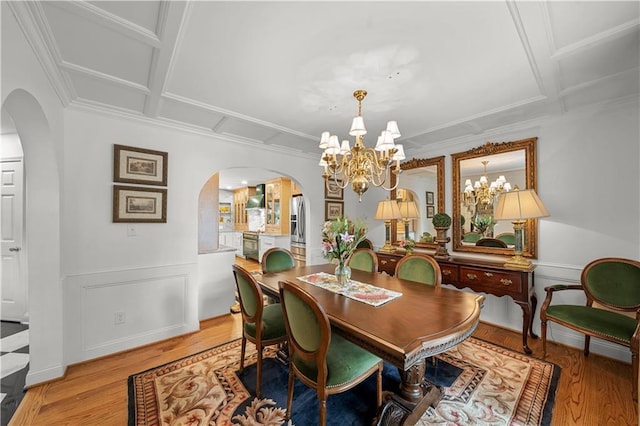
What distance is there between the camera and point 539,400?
6.19 feet

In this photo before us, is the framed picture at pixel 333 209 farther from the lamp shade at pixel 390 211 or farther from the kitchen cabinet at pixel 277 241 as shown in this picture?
the kitchen cabinet at pixel 277 241

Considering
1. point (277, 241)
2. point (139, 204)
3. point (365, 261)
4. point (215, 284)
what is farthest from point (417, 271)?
point (277, 241)

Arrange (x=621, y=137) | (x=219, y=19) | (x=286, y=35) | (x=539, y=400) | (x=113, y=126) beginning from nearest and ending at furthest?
(x=219, y=19) → (x=286, y=35) → (x=539, y=400) → (x=621, y=137) → (x=113, y=126)

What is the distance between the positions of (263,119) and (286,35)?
1.35 meters

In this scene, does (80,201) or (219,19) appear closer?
(219,19)

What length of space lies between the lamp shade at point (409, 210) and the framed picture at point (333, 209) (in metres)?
1.15

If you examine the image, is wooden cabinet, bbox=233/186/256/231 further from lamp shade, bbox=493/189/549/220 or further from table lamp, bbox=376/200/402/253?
lamp shade, bbox=493/189/549/220

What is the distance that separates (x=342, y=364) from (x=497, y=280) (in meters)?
2.14

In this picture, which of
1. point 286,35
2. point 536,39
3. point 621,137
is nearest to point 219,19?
point 286,35

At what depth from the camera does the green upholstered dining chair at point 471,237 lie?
333cm

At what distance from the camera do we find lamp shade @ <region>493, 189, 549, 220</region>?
2.49 m

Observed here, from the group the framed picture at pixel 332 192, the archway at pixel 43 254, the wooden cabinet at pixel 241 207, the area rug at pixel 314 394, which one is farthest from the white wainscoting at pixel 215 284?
the wooden cabinet at pixel 241 207

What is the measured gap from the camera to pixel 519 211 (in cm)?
254

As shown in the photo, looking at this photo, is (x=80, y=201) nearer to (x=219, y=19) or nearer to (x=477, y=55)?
(x=219, y=19)
